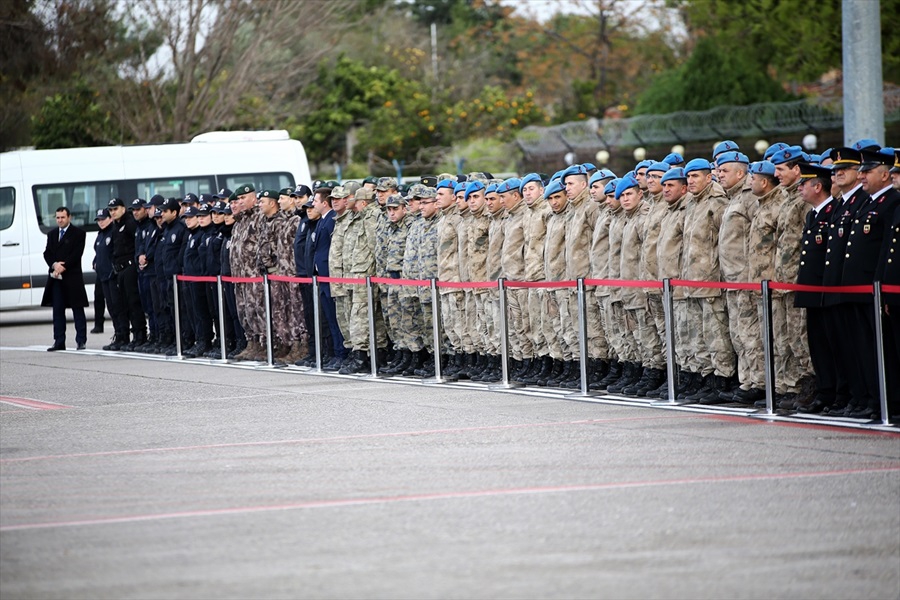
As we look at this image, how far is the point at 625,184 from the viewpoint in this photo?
14.1m

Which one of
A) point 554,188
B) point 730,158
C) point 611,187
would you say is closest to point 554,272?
point 554,188

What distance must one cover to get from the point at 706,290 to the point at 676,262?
1.65 ft

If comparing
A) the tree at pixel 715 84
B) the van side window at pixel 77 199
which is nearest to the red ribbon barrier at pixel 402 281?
the van side window at pixel 77 199

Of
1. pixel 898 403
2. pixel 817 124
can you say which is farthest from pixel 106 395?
pixel 817 124

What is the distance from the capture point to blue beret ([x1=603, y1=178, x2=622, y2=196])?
1431 centimetres

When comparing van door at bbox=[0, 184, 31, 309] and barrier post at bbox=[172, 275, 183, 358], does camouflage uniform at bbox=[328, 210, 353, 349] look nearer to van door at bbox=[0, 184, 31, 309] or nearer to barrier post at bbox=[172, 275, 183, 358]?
barrier post at bbox=[172, 275, 183, 358]

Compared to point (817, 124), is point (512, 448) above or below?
below

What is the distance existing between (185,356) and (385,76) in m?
34.6

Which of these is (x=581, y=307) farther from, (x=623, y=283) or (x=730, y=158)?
(x=730, y=158)

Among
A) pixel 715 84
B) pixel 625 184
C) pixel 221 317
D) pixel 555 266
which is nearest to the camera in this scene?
pixel 625 184

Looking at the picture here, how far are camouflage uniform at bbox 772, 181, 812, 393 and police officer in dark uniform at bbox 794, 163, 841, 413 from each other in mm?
224

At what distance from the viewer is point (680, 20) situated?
2315 inches

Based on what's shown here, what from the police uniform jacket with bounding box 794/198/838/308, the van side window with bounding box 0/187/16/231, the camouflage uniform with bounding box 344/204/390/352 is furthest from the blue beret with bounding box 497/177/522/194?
the van side window with bounding box 0/187/16/231

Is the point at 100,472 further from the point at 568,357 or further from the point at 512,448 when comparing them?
the point at 568,357
